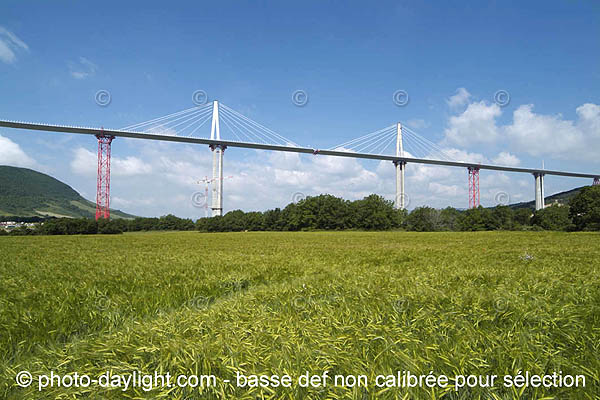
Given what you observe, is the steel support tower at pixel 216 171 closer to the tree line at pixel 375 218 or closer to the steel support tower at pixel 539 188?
the tree line at pixel 375 218

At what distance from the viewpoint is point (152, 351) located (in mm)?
2244

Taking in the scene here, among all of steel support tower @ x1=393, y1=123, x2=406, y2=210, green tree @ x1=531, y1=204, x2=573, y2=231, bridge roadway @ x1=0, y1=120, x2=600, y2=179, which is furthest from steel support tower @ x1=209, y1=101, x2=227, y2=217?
green tree @ x1=531, y1=204, x2=573, y2=231

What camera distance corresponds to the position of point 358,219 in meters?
88.6

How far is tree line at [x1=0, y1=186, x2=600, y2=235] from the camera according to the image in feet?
254

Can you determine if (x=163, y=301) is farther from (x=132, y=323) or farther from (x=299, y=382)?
(x=299, y=382)

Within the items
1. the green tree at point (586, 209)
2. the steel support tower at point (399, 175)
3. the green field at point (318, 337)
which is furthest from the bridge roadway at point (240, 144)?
the green field at point (318, 337)

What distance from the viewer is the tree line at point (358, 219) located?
3049 inches

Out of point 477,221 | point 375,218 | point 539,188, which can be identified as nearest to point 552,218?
point 477,221

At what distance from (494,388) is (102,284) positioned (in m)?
6.10

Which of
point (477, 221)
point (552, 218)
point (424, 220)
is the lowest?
point (477, 221)

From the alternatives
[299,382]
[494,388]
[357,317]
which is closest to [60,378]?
[299,382]

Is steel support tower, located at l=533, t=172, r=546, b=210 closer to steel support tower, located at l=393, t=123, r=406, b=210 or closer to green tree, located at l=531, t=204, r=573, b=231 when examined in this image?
green tree, located at l=531, t=204, r=573, b=231

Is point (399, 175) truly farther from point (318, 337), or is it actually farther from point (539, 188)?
point (318, 337)

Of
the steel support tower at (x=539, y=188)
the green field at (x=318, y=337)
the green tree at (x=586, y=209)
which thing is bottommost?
the green field at (x=318, y=337)
